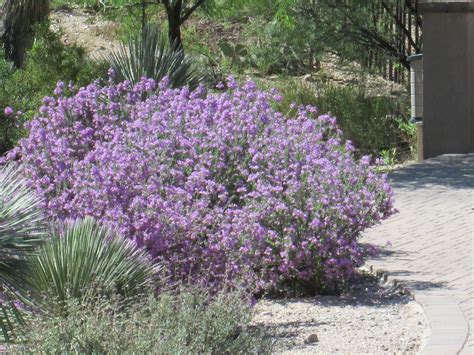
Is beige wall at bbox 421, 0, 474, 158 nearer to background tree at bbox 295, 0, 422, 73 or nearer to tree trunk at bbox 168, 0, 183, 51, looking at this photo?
background tree at bbox 295, 0, 422, 73

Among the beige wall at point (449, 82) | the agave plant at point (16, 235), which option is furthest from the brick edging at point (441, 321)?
the beige wall at point (449, 82)

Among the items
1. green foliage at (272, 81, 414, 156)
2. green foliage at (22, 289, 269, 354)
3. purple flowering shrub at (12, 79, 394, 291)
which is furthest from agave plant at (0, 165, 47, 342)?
green foliage at (272, 81, 414, 156)

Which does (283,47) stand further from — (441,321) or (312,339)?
(312,339)

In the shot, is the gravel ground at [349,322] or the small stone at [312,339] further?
the small stone at [312,339]

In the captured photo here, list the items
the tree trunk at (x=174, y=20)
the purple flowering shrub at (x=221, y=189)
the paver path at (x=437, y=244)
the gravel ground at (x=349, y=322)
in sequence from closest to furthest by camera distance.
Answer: the gravel ground at (x=349, y=322), the paver path at (x=437, y=244), the purple flowering shrub at (x=221, y=189), the tree trunk at (x=174, y=20)

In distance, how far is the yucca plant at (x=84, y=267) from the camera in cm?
547

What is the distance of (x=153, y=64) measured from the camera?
11.3 m

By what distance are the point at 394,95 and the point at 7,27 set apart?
634 cm

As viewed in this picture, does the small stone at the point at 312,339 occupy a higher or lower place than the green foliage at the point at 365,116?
lower

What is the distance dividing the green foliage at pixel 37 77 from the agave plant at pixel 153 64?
5.02ft

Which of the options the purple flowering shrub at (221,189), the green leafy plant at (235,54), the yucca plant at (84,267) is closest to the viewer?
the yucca plant at (84,267)

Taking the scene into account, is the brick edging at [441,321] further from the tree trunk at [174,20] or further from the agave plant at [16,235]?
the tree trunk at [174,20]

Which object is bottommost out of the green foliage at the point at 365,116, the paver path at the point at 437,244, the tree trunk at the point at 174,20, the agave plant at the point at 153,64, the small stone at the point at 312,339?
the paver path at the point at 437,244

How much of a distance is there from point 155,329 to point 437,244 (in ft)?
13.4
